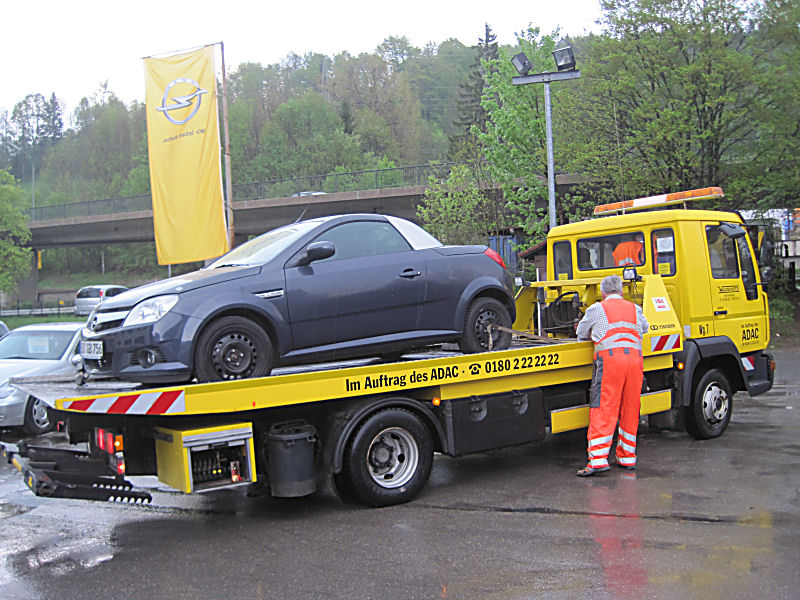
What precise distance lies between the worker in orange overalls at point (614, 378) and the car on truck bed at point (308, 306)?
0.93 m

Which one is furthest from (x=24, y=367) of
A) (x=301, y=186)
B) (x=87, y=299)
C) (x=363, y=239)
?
(x=301, y=186)

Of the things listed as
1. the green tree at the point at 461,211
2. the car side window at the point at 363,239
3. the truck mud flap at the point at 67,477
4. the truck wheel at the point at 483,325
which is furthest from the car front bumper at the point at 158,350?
the green tree at the point at 461,211

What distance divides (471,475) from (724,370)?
3.57m

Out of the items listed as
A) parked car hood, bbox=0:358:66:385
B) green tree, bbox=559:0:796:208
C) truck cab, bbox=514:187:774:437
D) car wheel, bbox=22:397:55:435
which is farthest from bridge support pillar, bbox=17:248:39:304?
truck cab, bbox=514:187:774:437

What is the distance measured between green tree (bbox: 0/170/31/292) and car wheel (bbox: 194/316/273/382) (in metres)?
49.7

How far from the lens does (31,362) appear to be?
34.9 ft

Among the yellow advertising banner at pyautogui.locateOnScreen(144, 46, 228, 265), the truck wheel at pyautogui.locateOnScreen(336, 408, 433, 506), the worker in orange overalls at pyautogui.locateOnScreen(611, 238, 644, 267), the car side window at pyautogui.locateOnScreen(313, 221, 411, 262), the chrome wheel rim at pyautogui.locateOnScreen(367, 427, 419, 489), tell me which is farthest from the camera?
the yellow advertising banner at pyautogui.locateOnScreen(144, 46, 228, 265)

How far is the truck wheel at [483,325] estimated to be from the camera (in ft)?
23.4

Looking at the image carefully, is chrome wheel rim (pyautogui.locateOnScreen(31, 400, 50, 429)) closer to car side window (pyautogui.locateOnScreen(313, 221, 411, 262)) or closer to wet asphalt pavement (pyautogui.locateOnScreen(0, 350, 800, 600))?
wet asphalt pavement (pyautogui.locateOnScreen(0, 350, 800, 600))

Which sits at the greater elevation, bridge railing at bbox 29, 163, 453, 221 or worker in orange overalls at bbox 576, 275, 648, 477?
bridge railing at bbox 29, 163, 453, 221

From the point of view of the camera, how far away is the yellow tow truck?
18.0ft

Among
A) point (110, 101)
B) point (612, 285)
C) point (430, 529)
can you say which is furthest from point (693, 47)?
point (110, 101)

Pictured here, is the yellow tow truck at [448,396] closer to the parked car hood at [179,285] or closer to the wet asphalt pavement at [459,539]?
the wet asphalt pavement at [459,539]

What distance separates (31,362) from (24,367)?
20 cm
